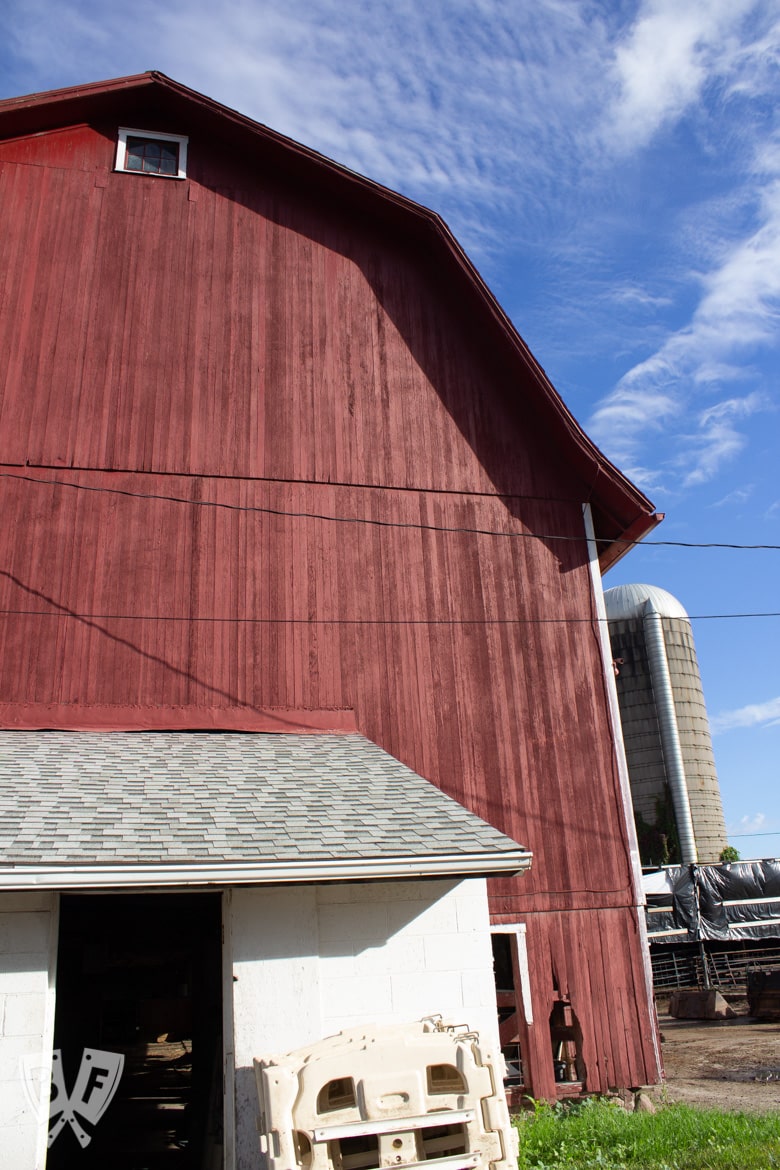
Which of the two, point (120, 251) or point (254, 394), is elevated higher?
point (120, 251)

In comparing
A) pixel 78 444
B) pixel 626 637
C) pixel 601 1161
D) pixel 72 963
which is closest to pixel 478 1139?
pixel 601 1161

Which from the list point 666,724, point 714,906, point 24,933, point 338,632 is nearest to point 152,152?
point 338,632

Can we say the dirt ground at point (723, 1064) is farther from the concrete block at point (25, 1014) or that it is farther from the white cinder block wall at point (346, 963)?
the concrete block at point (25, 1014)

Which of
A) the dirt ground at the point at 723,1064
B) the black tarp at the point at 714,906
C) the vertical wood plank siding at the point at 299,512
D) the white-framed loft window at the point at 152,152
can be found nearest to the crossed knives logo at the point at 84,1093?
the vertical wood plank siding at the point at 299,512

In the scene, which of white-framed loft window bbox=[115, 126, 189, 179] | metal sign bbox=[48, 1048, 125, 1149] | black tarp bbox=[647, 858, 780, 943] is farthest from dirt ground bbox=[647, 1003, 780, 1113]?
→ white-framed loft window bbox=[115, 126, 189, 179]

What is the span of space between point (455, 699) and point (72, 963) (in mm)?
5020

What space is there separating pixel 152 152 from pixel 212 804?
895cm

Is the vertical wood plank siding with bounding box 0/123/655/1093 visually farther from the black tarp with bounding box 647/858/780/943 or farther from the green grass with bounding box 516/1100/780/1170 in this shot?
the black tarp with bounding box 647/858/780/943

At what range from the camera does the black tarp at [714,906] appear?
23031 mm

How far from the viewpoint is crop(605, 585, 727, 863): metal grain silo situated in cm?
3253

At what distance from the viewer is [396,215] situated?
12305mm

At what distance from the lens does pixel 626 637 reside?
34.9m

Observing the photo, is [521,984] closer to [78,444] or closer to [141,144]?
[78,444]

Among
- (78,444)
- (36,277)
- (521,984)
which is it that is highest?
(36,277)
